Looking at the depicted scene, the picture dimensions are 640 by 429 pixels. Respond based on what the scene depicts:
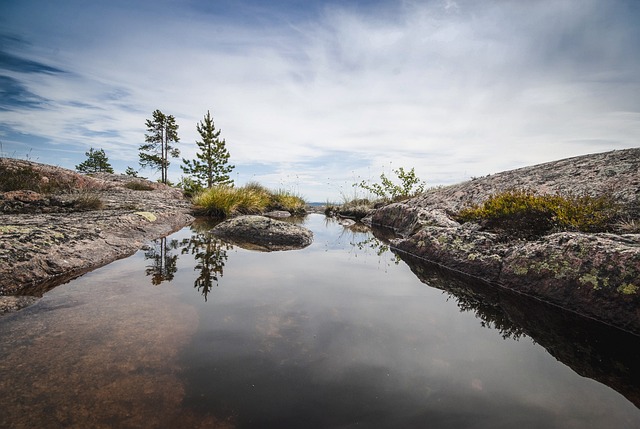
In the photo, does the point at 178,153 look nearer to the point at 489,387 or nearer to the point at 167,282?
the point at 167,282

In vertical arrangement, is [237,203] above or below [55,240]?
above

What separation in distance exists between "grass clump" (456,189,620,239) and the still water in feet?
8.50

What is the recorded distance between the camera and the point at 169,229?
772cm

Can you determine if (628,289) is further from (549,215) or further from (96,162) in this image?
(96,162)

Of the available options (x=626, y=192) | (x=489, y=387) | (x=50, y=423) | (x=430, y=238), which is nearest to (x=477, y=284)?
(x=430, y=238)

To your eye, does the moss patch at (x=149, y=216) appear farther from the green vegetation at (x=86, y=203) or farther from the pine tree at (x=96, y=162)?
the pine tree at (x=96, y=162)

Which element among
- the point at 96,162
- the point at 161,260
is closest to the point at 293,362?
the point at 161,260

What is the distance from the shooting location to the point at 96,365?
6.22 ft

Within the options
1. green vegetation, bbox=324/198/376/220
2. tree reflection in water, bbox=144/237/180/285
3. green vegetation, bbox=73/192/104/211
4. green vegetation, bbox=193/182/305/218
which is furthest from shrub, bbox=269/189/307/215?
tree reflection in water, bbox=144/237/180/285

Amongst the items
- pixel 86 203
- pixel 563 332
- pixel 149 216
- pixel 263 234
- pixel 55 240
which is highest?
pixel 86 203

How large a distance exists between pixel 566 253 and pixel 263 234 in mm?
5819

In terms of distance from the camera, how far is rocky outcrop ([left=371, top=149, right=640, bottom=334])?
3053 mm

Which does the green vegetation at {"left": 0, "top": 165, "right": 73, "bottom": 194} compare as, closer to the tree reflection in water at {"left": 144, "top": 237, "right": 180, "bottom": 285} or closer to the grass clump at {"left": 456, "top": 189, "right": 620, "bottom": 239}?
the tree reflection in water at {"left": 144, "top": 237, "right": 180, "bottom": 285}

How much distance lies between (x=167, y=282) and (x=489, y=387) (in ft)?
11.1
